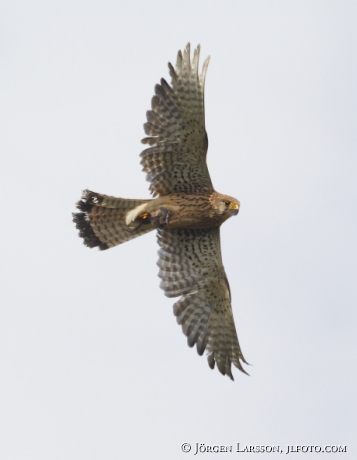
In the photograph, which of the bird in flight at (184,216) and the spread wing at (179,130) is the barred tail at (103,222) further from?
the spread wing at (179,130)

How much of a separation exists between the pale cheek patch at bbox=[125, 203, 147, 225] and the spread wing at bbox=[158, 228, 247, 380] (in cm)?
62

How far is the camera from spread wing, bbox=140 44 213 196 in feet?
51.8

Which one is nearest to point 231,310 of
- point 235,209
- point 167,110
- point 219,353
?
point 219,353

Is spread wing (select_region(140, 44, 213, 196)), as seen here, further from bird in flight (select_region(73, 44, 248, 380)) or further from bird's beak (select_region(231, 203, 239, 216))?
bird's beak (select_region(231, 203, 239, 216))

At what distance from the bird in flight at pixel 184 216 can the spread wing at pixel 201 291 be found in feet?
0.05

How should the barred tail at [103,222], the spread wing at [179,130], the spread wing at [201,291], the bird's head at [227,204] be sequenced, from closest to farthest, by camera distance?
the spread wing at [179,130] < the bird's head at [227,204] < the barred tail at [103,222] < the spread wing at [201,291]

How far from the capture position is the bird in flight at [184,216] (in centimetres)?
1582

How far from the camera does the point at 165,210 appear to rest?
16.1 metres

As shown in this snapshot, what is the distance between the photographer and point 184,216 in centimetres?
1619

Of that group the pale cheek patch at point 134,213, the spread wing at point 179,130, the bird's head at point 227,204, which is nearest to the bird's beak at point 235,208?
the bird's head at point 227,204

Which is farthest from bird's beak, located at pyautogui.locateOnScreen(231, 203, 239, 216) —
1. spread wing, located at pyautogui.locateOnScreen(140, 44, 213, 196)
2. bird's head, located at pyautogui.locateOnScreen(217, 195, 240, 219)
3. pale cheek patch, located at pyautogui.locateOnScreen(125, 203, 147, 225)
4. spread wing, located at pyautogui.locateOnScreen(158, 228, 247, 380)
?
pale cheek patch, located at pyautogui.locateOnScreen(125, 203, 147, 225)

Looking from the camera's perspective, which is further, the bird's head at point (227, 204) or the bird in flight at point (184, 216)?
the bird's head at point (227, 204)

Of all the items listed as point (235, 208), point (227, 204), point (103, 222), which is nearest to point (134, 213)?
point (103, 222)

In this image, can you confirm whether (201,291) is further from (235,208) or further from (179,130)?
(179,130)
